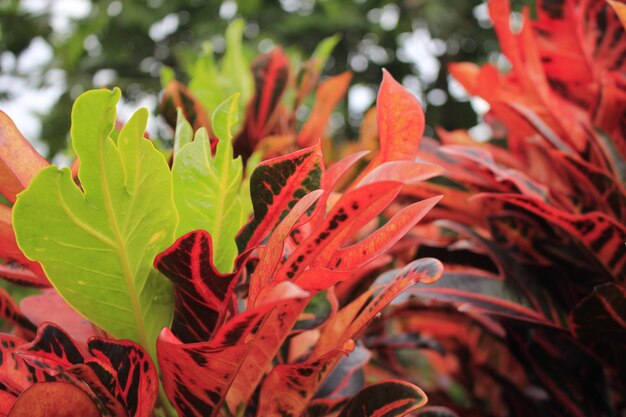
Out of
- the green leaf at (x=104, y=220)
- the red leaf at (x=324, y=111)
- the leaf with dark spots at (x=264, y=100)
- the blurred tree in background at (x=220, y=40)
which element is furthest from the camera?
the blurred tree in background at (x=220, y=40)

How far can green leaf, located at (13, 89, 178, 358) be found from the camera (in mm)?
407

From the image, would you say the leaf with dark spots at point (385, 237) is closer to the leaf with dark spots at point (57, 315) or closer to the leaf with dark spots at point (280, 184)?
the leaf with dark spots at point (280, 184)

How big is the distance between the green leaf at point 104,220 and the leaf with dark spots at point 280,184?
0.22ft

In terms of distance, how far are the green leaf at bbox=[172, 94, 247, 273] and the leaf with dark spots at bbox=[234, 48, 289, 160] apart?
1.60 feet

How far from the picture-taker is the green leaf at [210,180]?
0.48 metres

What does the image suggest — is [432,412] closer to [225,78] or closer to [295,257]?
[295,257]

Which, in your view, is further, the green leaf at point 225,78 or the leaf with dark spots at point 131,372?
the green leaf at point 225,78

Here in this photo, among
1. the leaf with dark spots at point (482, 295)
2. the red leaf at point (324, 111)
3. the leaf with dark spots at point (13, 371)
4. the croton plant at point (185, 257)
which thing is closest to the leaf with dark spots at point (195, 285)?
the croton plant at point (185, 257)

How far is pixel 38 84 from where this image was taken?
400 cm

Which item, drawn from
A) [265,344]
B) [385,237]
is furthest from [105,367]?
[385,237]

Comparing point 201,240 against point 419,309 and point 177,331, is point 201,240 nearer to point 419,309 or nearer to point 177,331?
point 177,331

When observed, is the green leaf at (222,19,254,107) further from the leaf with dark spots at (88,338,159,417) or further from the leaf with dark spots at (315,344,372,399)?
the leaf with dark spots at (88,338,159,417)

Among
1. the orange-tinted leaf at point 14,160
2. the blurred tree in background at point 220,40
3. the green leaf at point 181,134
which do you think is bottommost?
the blurred tree in background at point 220,40

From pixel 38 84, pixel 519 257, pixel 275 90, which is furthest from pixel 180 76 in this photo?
pixel 519 257
